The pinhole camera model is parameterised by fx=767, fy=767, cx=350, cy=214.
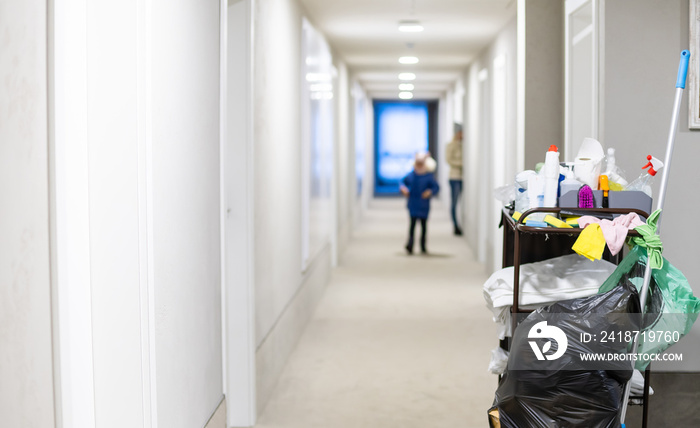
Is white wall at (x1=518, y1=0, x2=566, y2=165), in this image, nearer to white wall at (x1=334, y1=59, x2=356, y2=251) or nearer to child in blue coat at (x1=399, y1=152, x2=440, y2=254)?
white wall at (x1=334, y1=59, x2=356, y2=251)

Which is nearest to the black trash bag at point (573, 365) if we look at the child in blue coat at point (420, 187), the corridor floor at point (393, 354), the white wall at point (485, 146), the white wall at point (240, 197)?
the corridor floor at point (393, 354)

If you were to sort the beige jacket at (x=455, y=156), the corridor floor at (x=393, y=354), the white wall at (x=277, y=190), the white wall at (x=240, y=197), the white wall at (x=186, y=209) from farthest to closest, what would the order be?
the beige jacket at (x=455, y=156), the white wall at (x=277, y=190), the corridor floor at (x=393, y=354), the white wall at (x=240, y=197), the white wall at (x=186, y=209)

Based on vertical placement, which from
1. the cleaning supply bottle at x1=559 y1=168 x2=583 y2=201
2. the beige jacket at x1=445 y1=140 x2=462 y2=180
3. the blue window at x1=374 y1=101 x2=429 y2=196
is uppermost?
the blue window at x1=374 y1=101 x2=429 y2=196

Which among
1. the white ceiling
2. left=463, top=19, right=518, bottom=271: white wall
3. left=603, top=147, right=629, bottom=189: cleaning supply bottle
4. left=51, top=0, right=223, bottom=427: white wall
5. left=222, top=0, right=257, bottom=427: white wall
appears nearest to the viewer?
left=51, top=0, right=223, bottom=427: white wall

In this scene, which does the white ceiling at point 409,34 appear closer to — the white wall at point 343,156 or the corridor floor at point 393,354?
the white wall at point 343,156

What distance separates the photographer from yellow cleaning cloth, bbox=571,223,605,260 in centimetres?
246

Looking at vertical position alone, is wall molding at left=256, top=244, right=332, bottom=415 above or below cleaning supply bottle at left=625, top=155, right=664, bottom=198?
below

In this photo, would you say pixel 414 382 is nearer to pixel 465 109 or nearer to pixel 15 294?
pixel 15 294

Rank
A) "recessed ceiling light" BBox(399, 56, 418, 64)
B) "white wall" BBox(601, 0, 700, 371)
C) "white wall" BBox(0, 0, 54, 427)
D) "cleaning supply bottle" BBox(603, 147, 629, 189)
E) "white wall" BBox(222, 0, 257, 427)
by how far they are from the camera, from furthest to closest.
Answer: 1. "recessed ceiling light" BBox(399, 56, 418, 64)
2. "white wall" BBox(222, 0, 257, 427)
3. "white wall" BBox(601, 0, 700, 371)
4. "cleaning supply bottle" BBox(603, 147, 629, 189)
5. "white wall" BBox(0, 0, 54, 427)

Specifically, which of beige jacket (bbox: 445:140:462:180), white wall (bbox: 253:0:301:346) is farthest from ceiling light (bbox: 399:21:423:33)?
beige jacket (bbox: 445:140:462:180)

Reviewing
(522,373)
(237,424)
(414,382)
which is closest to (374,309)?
(414,382)

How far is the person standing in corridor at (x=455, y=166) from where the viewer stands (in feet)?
40.4

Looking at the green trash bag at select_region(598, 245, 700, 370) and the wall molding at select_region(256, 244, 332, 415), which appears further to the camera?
the wall molding at select_region(256, 244, 332, 415)

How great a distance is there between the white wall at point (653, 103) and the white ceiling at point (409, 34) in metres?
2.76
